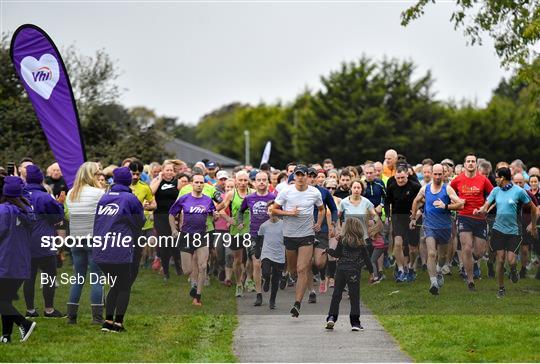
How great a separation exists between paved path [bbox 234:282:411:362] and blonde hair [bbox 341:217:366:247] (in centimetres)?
108

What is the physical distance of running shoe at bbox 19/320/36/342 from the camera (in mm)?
12366

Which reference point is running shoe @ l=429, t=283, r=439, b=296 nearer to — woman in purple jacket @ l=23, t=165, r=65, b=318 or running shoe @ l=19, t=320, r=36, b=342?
woman in purple jacket @ l=23, t=165, r=65, b=318

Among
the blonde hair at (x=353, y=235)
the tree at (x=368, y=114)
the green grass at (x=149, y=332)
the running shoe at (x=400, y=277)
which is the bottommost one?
the green grass at (x=149, y=332)

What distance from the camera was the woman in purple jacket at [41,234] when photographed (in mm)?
13891

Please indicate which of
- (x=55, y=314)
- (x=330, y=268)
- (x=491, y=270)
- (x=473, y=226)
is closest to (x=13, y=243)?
(x=55, y=314)

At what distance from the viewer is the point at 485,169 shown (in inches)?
705

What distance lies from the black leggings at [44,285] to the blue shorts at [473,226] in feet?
20.6

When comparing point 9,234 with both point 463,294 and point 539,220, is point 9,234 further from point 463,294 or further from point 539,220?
point 539,220

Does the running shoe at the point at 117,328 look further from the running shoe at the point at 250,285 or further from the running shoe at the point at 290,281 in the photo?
the running shoe at the point at 290,281

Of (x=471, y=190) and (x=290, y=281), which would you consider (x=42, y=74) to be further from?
(x=471, y=190)

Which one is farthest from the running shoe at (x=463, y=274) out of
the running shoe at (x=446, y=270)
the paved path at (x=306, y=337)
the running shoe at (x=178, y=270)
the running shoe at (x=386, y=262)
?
the running shoe at (x=178, y=270)

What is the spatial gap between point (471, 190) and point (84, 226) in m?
6.41

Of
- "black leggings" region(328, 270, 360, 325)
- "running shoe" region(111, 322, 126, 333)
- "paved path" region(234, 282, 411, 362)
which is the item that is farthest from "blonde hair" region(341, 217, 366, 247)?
"running shoe" region(111, 322, 126, 333)

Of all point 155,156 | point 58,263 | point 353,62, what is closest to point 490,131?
point 353,62
